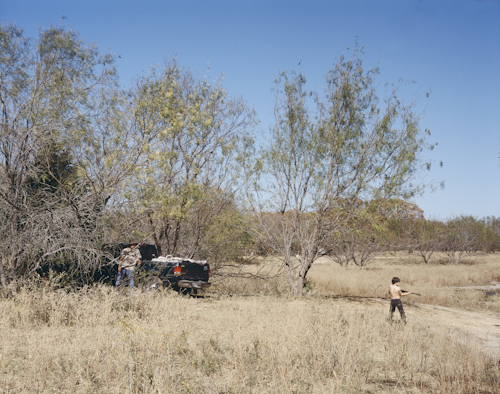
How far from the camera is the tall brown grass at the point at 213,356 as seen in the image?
4.69m

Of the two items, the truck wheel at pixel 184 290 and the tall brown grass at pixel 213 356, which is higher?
the tall brown grass at pixel 213 356

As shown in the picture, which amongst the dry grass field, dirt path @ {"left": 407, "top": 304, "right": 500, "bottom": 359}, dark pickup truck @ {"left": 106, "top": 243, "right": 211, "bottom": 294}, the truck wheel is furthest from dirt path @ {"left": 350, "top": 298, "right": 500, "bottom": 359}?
the truck wheel

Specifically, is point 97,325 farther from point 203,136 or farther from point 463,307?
point 463,307

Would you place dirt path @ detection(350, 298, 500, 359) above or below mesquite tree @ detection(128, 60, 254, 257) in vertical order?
below

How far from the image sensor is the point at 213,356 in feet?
18.9

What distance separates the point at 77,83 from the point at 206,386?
9.51 meters

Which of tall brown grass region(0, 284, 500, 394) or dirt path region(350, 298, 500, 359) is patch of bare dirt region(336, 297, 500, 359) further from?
tall brown grass region(0, 284, 500, 394)

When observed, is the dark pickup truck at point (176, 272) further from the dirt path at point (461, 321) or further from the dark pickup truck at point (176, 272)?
the dirt path at point (461, 321)

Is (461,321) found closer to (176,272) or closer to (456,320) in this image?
(456,320)

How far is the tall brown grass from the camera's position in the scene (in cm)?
469

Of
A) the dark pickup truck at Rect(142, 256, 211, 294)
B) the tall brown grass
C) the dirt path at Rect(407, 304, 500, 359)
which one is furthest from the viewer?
the dark pickup truck at Rect(142, 256, 211, 294)

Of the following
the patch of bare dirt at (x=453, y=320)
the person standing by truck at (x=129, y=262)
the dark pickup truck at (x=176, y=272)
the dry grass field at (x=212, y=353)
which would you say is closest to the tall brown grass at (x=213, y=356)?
the dry grass field at (x=212, y=353)

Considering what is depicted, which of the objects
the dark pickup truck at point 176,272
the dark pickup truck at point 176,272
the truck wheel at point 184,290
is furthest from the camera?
the truck wheel at point 184,290

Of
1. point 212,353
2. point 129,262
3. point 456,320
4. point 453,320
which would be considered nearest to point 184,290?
point 129,262
